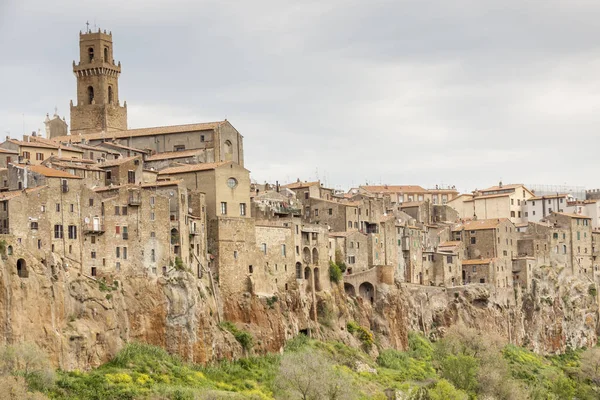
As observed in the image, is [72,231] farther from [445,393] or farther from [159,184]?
[445,393]

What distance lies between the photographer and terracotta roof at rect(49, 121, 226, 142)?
367ft

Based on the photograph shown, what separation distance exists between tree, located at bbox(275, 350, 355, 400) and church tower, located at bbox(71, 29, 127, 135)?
4027 centimetres

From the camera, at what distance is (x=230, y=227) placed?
97250 mm

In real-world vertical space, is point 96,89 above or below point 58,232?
above

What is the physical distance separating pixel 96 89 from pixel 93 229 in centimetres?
3901

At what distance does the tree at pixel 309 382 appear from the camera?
285 feet

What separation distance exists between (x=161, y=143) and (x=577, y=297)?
5308 centimetres

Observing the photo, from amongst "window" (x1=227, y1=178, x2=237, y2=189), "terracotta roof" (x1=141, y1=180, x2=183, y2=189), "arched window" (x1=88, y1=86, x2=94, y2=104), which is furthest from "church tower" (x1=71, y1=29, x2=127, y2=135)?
"terracotta roof" (x1=141, y1=180, x2=183, y2=189)

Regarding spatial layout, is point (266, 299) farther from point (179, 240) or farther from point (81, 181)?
point (81, 181)

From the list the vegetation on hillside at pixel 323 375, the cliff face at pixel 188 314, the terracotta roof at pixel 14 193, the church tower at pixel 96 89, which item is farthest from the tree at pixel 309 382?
the church tower at pixel 96 89

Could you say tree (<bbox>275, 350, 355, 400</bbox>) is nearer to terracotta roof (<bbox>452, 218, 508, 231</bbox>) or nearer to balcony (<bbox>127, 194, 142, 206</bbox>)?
balcony (<bbox>127, 194, 142, 206</bbox>)

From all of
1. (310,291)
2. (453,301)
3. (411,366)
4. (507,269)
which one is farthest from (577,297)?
(310,291)

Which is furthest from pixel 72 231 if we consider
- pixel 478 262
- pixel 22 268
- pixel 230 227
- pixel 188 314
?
pixel 478 262

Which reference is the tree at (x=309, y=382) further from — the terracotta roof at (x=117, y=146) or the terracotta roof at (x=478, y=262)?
the terracotta roof at (x=478, y=262)
